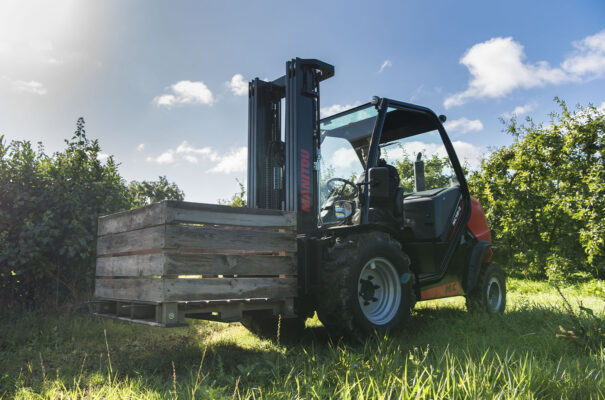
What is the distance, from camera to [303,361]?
3590 mm

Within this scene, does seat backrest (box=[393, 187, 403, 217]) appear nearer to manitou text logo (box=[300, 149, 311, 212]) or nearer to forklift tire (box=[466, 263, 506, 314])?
manitou text logo (box=[300, 149, 311, 212])

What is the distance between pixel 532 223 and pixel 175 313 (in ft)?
31.2

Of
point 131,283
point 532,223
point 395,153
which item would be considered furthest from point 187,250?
point 532,223

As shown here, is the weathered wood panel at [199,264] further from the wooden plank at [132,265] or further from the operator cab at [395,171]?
the operator cab at [395,171]

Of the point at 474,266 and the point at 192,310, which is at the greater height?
the point at 474,266

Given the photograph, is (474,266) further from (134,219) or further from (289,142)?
(134,219)

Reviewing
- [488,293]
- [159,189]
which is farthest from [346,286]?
[159,189]

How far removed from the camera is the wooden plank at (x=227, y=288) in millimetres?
3354

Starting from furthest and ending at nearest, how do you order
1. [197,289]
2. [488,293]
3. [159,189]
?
[159,189] < [488,293] < [197,289]

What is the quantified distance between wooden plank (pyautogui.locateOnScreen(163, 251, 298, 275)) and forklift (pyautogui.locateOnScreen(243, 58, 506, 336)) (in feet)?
1.09

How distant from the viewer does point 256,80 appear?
5.37 metres

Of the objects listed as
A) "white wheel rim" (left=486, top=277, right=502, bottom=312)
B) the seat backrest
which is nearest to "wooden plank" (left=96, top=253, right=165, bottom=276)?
the seat backrest

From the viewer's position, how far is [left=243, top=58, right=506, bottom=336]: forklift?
13.7 feet

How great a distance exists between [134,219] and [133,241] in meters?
0.19
